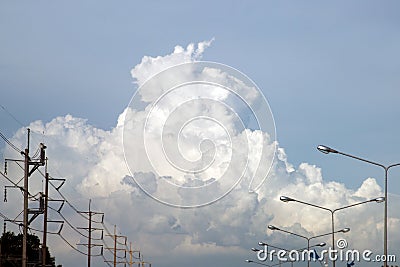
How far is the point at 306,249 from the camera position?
4515 inches

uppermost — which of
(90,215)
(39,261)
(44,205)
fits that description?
(90,215)

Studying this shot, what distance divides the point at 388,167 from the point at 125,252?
127 meters

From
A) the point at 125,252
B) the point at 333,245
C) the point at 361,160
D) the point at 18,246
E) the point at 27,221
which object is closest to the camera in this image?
the point at 361,160

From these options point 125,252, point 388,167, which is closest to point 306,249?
point 388,167

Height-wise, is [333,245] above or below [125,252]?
below

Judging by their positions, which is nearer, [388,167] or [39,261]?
[388,167]

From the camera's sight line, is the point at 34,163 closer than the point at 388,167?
No

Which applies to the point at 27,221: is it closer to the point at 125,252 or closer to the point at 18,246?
the point at 18,246

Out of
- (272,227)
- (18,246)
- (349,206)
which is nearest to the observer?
(349,206)

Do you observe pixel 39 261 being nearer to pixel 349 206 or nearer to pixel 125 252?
pixel 349 206

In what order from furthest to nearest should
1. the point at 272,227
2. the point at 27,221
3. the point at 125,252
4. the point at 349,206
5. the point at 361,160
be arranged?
the point at 125,252, the point at 272,227, the point at 349,206, the point at 27,221, the point at 361,160

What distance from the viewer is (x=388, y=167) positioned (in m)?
63.6

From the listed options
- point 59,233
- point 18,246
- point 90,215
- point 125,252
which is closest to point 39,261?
point 59,233

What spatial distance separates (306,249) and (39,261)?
134ft
